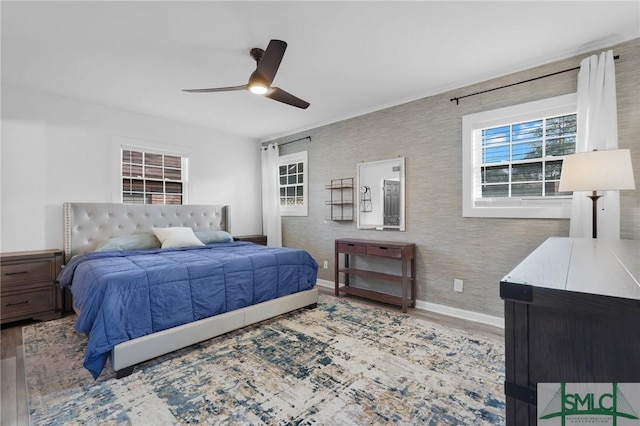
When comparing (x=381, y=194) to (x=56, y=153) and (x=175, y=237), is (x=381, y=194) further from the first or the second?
(x=56, y=153)

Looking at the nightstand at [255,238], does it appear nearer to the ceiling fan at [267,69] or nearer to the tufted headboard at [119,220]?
the tufted headboard at [119,220]

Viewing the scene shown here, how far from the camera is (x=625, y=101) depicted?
95.0 inches

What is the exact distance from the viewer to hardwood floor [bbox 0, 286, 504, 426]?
1.76m

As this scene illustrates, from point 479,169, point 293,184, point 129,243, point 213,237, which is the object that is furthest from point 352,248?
point 129,243

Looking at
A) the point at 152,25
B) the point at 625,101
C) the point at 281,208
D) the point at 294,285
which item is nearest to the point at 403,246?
the point at 294,285

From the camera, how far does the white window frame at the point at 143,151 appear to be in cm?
407

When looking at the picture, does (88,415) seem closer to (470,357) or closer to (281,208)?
(470,357)

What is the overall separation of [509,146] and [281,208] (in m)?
3.69

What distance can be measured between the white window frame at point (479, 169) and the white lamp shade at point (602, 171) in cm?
62

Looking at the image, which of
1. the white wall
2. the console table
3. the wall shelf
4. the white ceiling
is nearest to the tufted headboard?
the white wall

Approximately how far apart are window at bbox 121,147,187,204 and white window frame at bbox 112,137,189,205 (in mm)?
15

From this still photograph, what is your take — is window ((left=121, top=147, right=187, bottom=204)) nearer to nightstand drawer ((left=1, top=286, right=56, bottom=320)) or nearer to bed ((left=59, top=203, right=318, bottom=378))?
bed ((left=59, top=203, right=318, bottom=378))

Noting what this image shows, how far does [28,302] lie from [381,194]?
4.22 metres

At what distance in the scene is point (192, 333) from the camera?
8.11 feet
